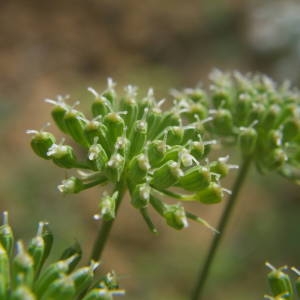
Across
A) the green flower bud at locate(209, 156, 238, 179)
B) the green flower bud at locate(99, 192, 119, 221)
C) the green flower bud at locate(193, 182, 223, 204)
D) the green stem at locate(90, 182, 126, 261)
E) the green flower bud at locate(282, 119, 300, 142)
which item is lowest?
the green stem at locate(90, 182, 126, 261)

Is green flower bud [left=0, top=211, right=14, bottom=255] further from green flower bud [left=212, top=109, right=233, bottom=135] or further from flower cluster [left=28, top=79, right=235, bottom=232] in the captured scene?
green flower bud [left=212, top=109, right=233, bottom=135]

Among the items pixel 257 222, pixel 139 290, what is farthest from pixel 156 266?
pixel 257 222

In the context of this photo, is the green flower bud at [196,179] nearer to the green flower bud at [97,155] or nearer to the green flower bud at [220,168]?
the green flower bud at [220,168]


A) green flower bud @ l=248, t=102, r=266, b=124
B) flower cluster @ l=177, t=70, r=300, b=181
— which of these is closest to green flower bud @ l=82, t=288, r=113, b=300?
flower cluster @ l=177, t=70, r=300, b=181

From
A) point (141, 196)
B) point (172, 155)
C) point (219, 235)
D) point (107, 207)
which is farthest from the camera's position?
point (219, 235)

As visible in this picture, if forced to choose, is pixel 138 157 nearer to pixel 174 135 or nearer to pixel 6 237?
pixel 174 135

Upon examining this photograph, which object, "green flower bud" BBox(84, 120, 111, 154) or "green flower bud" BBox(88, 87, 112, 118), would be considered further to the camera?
"green flower bud" BBox(88, 87, 112, 118)

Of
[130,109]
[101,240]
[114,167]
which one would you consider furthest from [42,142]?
[101,240]
